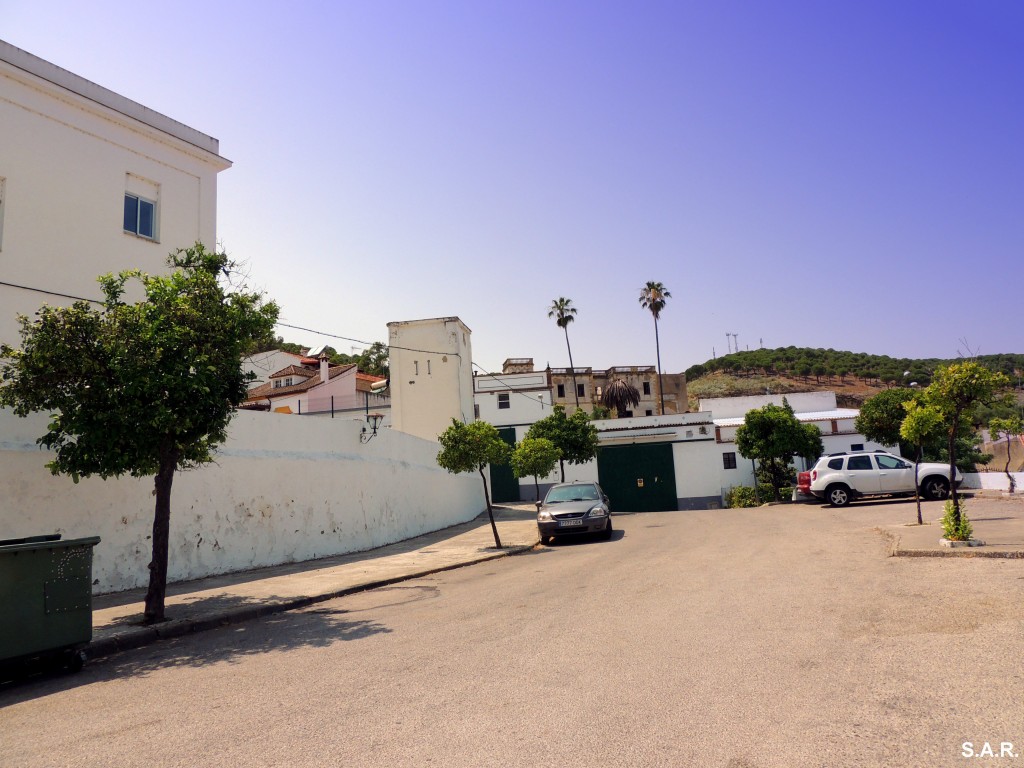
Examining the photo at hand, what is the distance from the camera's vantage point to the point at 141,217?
17219 millimetres

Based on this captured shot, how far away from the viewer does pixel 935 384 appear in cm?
1255

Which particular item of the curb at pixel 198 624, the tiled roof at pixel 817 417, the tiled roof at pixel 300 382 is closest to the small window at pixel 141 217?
the curb at pixel 198 624

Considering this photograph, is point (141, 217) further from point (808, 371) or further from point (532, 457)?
point (808, 371)

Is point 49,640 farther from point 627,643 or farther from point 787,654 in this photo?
point 787,654

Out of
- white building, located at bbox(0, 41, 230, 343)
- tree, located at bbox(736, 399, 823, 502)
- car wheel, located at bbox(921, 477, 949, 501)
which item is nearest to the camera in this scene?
white building, located at bbox(0, 41, 230, 343)

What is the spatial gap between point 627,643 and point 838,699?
6.93 feet

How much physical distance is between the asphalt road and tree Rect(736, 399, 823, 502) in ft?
72.0

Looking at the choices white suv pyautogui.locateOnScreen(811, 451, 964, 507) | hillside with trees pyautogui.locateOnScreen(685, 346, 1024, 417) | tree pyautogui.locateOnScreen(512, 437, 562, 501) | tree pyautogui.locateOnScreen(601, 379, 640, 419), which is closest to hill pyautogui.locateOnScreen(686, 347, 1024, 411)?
hillside with trees pyautogui.locateOnScreen(685, 346, 1024, 417)

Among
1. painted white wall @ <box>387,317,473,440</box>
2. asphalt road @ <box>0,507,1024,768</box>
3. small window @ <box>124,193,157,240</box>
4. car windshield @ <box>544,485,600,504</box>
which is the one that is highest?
small window @ <box>124,193,157,240</box>

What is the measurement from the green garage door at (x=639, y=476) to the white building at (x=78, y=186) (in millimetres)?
25494

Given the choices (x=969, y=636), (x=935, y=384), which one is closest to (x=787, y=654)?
(x=969, y=636)

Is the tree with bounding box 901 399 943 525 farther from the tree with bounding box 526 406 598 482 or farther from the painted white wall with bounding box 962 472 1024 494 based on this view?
the tree with bounding box 526 406 598 482

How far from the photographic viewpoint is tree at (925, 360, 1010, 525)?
12.1 meters

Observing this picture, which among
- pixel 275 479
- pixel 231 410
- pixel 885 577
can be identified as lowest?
pixel 885 577
